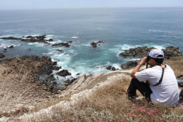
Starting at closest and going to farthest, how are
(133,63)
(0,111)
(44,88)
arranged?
(0,111)
(44,88)
(133,63)

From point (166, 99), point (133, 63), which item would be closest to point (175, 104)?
point (166, 99)

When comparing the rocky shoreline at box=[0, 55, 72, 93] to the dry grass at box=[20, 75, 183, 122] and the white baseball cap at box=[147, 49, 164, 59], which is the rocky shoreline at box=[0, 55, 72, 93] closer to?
the dry grass at box=[20, 75, 183, 122]

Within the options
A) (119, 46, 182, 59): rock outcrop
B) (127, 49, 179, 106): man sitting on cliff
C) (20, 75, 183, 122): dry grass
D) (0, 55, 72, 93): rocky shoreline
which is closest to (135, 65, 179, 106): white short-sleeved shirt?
(127, 49, 179, 106): man sitting on cliff

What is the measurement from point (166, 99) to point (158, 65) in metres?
0.90

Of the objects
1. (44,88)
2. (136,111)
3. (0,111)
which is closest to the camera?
(136,111)

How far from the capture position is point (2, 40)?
2000 inches

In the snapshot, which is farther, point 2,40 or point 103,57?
point 2,40

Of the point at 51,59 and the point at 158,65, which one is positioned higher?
the point at 158,65

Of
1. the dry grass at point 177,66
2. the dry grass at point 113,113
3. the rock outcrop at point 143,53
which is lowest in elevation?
the rock outcrop at point 143,53

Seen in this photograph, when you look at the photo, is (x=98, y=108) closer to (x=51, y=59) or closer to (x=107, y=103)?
(x=107, y=103)

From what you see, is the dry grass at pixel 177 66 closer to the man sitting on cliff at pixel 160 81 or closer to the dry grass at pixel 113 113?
the man sitting on cliff at pixel 160 81

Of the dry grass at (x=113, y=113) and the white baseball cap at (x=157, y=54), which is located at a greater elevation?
the white baseball cap at (x=157, y=54)

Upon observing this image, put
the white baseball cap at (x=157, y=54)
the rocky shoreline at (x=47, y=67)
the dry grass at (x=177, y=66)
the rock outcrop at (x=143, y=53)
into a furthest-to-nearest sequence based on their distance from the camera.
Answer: the rock outcrop at (x=143, y=53) < the rocky shoreline at (x=47, y=67) < the dry grass at (x=177, y=66) < the white baseball cap at (x=157, y=54)

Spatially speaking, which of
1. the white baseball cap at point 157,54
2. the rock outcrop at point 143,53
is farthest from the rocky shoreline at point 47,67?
the white baseball cap at point 157,54
